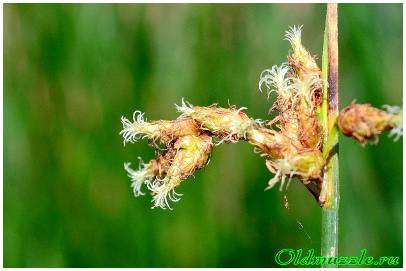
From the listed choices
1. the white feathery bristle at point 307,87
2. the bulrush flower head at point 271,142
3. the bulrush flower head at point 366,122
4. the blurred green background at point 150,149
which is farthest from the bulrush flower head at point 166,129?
the blurred green background at point 150,149

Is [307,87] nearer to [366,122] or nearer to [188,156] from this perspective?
[366,122]

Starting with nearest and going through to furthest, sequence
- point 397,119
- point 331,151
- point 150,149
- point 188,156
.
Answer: point 397,119 < point 331,151 < point 188,156 < point 150,149

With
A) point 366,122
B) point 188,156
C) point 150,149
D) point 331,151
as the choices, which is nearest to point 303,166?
point 331,151

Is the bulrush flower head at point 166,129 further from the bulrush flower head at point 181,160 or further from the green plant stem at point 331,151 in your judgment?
the green plant stem at point 331,151

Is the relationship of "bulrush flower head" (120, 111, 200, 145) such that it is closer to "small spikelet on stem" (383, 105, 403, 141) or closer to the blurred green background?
"small spikelet on stem" (383, 105, 403, 141)

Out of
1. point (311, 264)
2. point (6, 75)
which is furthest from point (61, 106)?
point (311, 264)
